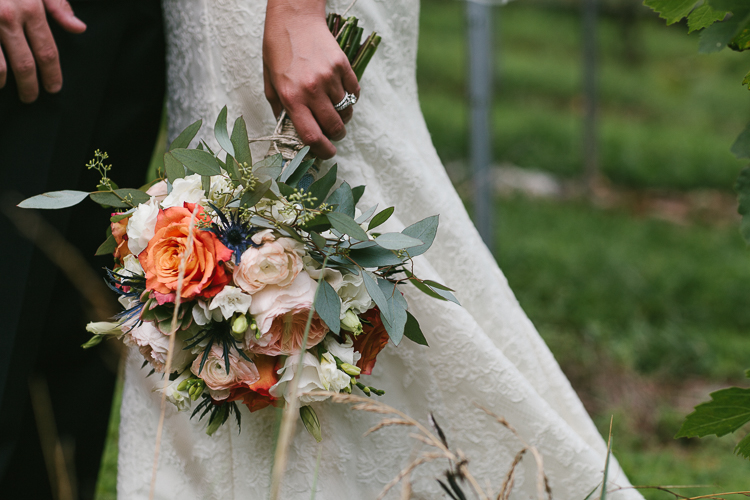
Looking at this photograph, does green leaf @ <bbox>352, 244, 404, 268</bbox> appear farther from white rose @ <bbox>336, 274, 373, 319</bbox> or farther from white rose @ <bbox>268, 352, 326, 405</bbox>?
white rose @ <bbox>268, 352, 326, 405</bbox>

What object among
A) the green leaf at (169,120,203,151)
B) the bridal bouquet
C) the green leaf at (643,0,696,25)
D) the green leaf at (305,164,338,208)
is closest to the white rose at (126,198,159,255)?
the bridal bouquet

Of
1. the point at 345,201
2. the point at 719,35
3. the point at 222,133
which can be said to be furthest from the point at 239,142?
the point at 719,35

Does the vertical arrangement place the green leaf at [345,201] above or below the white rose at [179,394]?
above

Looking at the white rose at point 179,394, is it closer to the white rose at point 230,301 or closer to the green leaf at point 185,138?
the white rose at point 230,301

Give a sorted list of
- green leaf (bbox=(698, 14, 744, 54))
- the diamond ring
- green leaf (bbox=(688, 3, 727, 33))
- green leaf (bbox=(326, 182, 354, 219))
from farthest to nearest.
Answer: the diamond ring
green leaf (bbox=(326, 182, 354, 219))
green leaf (bbox=(688, 3, 727, 33))
green leaf (bbox=(698, 14, 744, 54))

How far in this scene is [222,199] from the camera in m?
0.91

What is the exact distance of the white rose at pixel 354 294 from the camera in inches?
35.7

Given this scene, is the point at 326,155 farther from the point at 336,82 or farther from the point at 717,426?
the point at 717,426

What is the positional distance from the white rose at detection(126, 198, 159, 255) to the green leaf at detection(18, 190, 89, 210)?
80 millimetres

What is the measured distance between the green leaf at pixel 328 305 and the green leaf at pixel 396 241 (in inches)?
3.8

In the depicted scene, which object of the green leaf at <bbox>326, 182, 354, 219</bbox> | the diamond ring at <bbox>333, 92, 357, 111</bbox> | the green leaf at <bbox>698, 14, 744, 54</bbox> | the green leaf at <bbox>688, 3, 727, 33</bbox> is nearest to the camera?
the green leaf at <bbox>698, 14, 744, 54</bbox>

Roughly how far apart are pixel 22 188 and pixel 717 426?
45.2 inches

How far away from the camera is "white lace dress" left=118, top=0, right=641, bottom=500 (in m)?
1.09

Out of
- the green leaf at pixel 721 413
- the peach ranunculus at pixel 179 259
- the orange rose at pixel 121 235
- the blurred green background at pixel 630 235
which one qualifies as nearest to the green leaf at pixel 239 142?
the peach ranunculus at pixel 179 259
